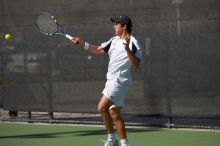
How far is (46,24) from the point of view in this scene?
24.1 ft

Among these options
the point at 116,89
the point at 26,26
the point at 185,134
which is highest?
the point at 26,26

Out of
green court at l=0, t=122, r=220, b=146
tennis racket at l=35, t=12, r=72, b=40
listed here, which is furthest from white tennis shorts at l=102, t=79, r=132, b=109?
tennis racket at l=35, t=12, r=72, b=40

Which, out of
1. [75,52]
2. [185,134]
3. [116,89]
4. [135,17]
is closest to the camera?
[116,89]

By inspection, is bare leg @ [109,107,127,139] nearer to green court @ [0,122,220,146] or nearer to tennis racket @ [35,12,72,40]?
green court @ [0,122,220,146]

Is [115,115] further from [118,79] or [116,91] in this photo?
[118,79]

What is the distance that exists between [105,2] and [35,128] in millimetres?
2159

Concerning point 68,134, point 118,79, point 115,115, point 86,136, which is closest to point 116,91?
point 118,79

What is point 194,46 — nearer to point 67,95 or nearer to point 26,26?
point 67,95

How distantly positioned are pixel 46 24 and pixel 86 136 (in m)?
1.56

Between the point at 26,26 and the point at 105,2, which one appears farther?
the point at 26,26

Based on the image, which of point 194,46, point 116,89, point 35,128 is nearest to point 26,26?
point 35,128

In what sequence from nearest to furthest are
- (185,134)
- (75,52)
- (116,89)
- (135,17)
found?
(116,89)
(185,134)
(135,17)
(75,52)

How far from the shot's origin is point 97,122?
889cm

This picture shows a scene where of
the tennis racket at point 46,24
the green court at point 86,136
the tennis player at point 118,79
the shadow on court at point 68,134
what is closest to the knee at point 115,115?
the tennis player at point 118,79
